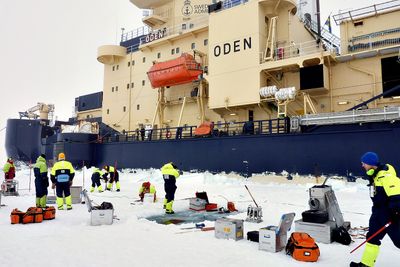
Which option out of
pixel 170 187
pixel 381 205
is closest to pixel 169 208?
pixel 170 187

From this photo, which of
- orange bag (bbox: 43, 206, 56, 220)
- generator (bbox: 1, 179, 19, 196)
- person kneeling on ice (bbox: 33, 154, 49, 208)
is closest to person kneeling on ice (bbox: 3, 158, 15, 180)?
generator (bbox: 1, 179, 19, 196)

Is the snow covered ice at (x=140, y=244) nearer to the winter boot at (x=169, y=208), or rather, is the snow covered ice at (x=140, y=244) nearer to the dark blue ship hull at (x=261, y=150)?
the winter boot at (x=169, y=208)

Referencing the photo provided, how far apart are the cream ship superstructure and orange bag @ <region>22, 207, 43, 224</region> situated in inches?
414

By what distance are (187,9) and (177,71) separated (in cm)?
639

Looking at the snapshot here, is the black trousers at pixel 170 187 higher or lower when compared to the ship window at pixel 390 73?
lower

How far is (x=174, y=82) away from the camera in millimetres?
18797

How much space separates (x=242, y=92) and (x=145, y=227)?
10.7 m

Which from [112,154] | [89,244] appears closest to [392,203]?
[89,244]

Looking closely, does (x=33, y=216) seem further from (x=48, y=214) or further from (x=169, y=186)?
(x=169, y=186)

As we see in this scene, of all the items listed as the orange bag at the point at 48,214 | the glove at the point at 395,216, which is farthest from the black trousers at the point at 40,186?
the glove at the point at 395,216

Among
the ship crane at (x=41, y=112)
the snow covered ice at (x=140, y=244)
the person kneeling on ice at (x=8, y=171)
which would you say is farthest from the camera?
the ship crane at (x=41, y=112)

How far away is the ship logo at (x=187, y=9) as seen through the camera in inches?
851

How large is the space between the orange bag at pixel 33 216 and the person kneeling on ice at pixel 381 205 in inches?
229

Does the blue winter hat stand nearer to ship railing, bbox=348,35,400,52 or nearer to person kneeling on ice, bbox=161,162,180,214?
person kneeling on ice, bbox=161,162,180,214
